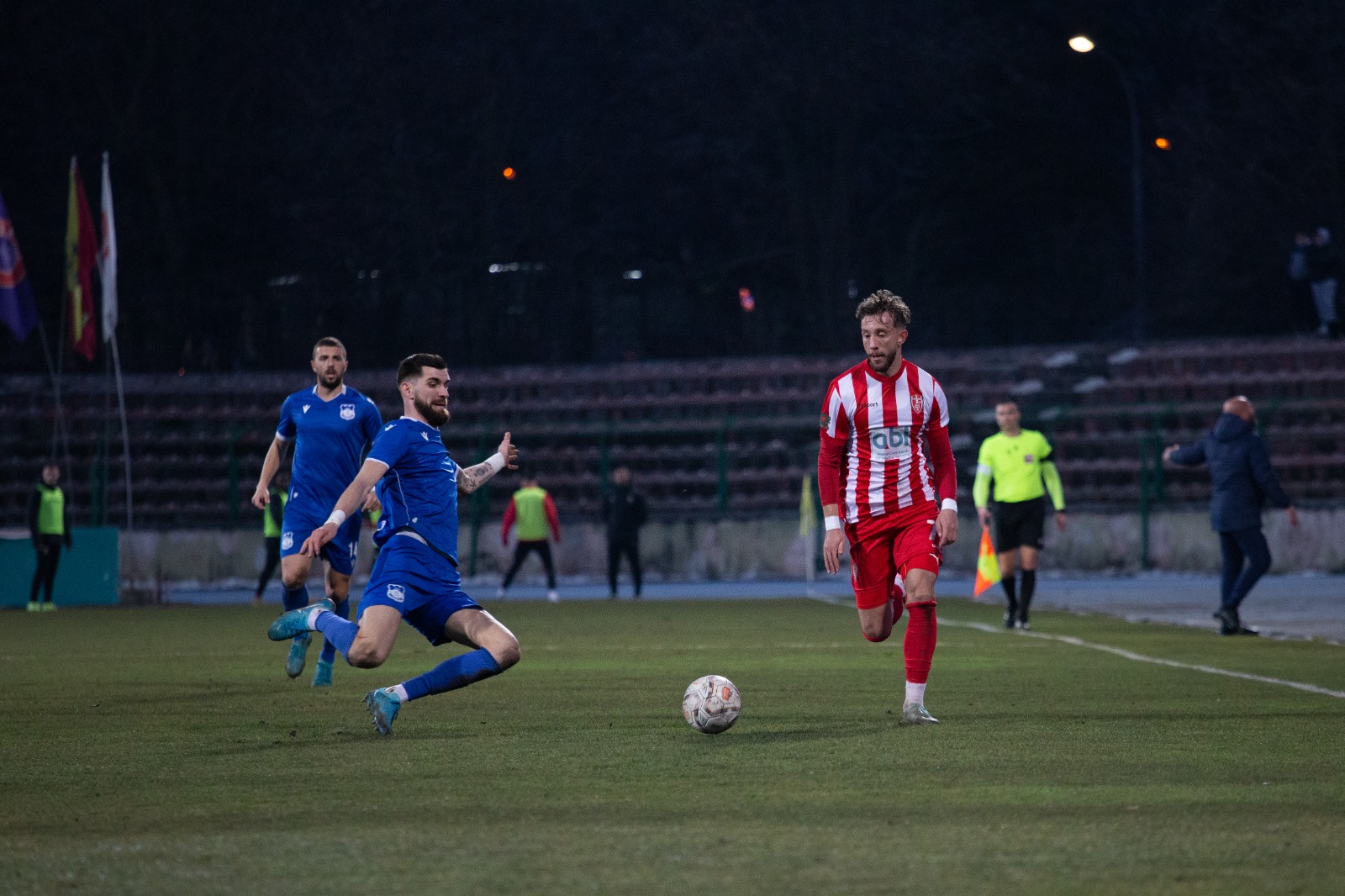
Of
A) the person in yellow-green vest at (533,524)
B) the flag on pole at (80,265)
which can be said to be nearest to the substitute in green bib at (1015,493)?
the person in yellow-green vest at (533,524)

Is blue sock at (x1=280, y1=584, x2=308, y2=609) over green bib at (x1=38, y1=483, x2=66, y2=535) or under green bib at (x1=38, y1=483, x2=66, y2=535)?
under

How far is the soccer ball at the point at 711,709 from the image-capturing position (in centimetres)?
867

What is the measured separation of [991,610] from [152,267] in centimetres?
Answer: 2865

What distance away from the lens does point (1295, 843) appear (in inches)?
227

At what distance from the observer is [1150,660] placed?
44.9 feet

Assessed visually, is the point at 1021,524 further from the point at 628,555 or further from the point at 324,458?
the point at 628,555

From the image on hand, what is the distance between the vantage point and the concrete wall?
3042 centimetres

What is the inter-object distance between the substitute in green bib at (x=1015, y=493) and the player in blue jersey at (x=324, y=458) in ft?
25.0

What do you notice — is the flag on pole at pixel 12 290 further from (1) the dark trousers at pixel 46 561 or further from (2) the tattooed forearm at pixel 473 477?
(2) the tattooed forearm at pixel 473 477

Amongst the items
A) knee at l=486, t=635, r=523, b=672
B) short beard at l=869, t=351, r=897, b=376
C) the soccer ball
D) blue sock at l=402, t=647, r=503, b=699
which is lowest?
the soccer ball

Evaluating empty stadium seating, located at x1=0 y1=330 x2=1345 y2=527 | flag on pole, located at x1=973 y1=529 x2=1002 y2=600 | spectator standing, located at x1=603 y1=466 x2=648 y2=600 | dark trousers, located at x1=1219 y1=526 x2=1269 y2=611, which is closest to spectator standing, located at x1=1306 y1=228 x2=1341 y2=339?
empty stadium seating, located at x1=0 y1=330 x2=1345 y2=527

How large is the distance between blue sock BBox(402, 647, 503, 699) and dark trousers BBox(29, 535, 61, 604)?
55.8 ft

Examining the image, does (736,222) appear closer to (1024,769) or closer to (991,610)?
(991,610)

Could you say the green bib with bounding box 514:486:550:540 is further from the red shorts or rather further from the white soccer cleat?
the white soccer cleat
